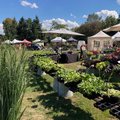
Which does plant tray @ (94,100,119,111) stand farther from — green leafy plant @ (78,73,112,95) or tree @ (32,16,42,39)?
tree @ (32,16,42,39)

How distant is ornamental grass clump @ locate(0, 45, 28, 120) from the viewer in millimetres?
2531

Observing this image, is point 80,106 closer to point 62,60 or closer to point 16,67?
point 16,67

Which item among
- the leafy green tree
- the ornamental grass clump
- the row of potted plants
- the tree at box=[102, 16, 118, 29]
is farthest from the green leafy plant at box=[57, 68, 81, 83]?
the leafy green tree

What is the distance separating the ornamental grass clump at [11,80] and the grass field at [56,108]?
3046 millimetres

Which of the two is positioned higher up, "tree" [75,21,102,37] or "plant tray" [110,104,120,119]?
"tree" [75,21,102,37]

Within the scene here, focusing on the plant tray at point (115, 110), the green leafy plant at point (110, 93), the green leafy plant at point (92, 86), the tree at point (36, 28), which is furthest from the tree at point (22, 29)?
the plant tray at point (115, 110)

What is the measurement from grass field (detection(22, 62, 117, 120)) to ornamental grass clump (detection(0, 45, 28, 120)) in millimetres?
3046

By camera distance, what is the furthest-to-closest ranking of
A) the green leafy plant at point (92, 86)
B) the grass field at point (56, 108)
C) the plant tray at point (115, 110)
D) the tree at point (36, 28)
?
the tree at point (36, 28), the grass field at point (56, 108), the green leafy plant at point (92, 86), the plant tray at point (115, 110)

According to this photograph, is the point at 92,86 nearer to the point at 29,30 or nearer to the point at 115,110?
the point at 115,110

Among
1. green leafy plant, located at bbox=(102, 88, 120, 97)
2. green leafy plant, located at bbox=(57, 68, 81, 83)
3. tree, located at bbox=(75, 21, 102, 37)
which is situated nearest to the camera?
green leafy plant, located at bbox=(102, 88, 120, 97)

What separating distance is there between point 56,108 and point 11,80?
3953 mm

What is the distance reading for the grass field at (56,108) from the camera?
570 centimetres

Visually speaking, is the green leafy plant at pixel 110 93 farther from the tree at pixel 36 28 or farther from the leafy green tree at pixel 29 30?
the leafy green tree at pixel 29 30

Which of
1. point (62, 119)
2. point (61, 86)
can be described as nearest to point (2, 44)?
point (62, 119)
